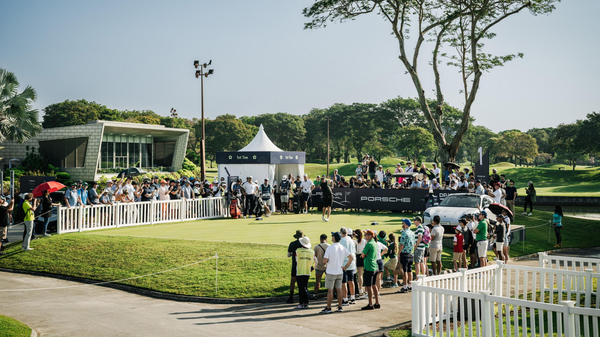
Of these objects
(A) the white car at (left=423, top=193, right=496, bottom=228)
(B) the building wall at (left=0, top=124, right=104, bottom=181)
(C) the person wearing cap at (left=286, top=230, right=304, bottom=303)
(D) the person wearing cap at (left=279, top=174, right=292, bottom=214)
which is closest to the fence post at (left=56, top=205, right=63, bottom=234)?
(C) the person wearing cap at (left=286, top=230, right=304, bottom=303)

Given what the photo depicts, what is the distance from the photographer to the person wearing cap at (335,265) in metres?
9.91

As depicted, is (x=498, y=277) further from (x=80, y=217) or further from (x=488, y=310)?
(x=80, y=217)

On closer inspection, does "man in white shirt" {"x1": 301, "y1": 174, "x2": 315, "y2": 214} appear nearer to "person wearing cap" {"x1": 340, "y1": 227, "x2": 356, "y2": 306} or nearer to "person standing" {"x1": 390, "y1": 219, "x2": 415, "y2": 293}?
"person standing" {"x1": 390, "y1": 219, "x2": 415, "y2": 293}

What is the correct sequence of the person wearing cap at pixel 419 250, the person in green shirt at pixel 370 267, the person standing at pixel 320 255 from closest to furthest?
the person in green shirt at pixel 370 267 < the person standing at pixel 320 255 < the person wearing cap at pixel 419 250

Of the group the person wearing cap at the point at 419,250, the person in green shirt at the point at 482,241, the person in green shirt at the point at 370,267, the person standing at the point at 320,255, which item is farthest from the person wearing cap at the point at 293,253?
the person in green shirt at the point at 482,241

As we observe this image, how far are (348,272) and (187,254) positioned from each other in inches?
224

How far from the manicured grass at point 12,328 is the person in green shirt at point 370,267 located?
642 cm

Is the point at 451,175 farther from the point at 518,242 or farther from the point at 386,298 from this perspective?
the point at 386,298

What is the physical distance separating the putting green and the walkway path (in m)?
4.96

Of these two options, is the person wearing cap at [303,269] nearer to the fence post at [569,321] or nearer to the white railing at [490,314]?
the white railing at [490,314]

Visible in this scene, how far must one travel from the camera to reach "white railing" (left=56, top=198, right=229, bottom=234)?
17922 millimetres

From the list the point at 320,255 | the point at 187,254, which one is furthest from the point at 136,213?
the point at 320,255

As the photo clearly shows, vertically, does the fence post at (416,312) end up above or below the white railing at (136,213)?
below

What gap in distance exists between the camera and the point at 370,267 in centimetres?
1004
